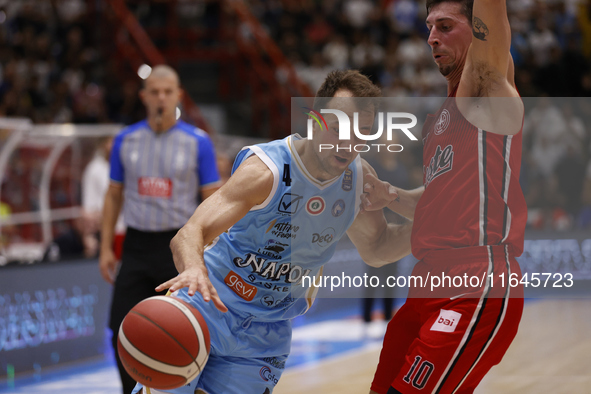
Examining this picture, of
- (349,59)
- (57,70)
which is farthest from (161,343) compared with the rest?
(349,59)

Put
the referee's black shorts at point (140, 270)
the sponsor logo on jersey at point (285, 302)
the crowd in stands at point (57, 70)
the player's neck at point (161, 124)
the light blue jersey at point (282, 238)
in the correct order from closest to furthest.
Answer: the light blue jersey at point (282, 238)
the sponsor logo on jersey at point (285, 302)
the referee's black shorts at point (140, 270)
the player's neck at point (161, 124)
the crowd in stands at point (57, 70)

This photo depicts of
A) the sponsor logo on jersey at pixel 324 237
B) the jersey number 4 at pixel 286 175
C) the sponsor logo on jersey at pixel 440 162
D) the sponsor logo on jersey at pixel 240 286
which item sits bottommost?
the sponsor logo on jersey at pixel 240 286

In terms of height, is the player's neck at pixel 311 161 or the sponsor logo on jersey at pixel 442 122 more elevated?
the sponsor logo on jersey at pixel 442 122

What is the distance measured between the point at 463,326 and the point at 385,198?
837mm

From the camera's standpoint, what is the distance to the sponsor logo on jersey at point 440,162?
3020mm

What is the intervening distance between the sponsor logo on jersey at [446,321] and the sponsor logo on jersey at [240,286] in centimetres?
88

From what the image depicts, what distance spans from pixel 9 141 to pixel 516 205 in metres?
5.81

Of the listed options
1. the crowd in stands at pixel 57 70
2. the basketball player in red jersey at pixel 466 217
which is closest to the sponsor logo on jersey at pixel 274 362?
the basketball player in red jersey at pixel 466 217

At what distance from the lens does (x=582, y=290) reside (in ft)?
18.8

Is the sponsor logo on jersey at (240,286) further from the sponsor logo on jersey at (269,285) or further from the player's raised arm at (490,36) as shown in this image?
the player's raised arm at (490,36)

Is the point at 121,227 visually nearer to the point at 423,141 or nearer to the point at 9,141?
the point at 9,141

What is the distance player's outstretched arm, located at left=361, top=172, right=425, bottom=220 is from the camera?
3424 millimetres

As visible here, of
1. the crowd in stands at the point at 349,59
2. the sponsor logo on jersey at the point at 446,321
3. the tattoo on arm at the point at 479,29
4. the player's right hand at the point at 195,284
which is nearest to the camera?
the player's right hand at the point at 195,284

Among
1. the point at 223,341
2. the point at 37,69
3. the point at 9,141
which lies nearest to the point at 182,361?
the point at 223,341
